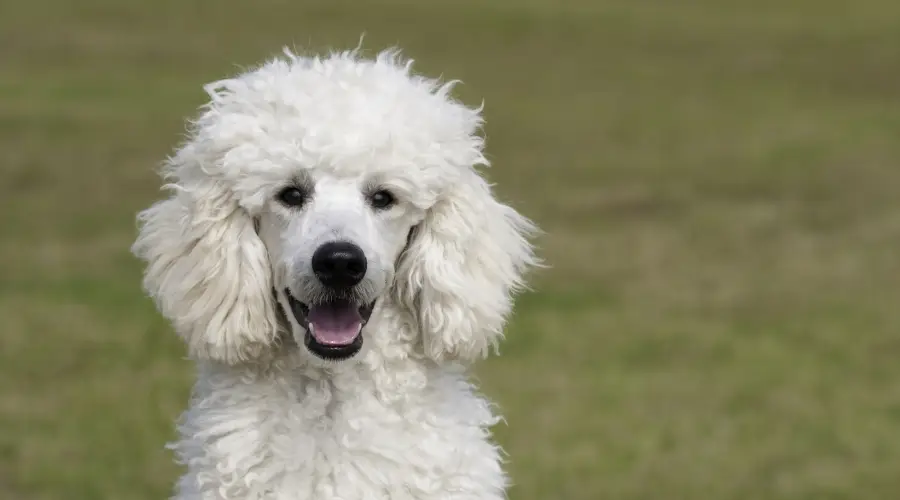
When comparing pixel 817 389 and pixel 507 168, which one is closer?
pixel 817 389

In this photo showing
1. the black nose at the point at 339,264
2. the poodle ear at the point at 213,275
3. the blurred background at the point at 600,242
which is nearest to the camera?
the black nose at the point at 339,264

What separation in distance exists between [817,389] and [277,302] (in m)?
6.09

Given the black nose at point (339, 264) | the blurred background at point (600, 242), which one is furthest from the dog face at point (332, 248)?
the blurred background at point (600, 242)

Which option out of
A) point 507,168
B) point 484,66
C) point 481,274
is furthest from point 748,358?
point 484,66

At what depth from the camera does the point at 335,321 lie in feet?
12.8

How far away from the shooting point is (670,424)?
8789mm

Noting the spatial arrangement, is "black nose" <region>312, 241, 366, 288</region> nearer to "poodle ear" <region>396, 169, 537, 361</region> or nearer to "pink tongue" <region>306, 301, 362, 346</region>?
"pink tongue" <region>306, 301, 362, 346</region>

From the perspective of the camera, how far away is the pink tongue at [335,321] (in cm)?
387

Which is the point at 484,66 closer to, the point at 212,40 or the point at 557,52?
the point at 557,52

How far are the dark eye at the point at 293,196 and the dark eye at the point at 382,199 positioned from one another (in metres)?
0.17

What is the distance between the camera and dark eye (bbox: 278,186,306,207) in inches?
156

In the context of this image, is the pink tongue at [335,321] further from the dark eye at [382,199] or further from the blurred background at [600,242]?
the blurred background at [600,242]

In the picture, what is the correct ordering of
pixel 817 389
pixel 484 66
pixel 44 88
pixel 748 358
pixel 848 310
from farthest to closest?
pixel 484 66 < pixel 44 88 < pixel 848 310 < pixel 748 358 < pixel 817 389

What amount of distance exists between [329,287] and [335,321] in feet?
0.38
